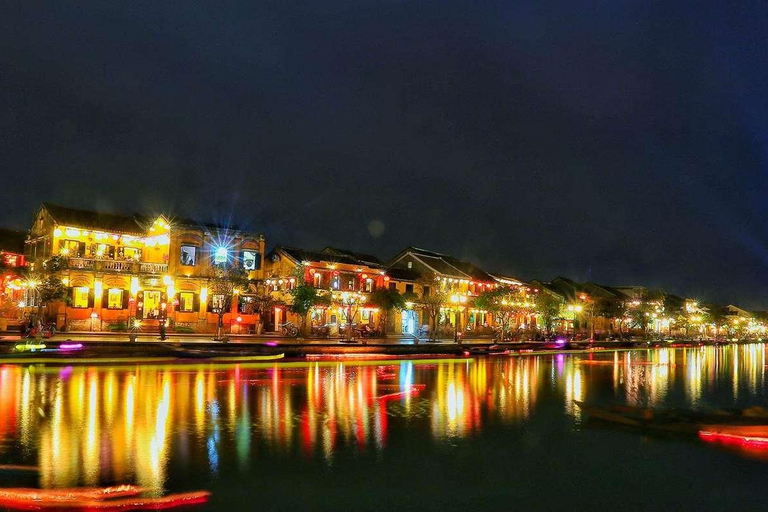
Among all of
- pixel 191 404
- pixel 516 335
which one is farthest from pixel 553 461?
pixel 516 335

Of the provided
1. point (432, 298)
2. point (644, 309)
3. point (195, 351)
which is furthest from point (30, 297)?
point (644, 309)

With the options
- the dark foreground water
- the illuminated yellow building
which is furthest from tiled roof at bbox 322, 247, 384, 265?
the dark foreground water

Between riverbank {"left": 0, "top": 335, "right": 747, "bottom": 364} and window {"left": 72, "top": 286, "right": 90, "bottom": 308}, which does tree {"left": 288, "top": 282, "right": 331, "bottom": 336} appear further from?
window {"left": 72, "top": 286, "right": 90, "bottom": 308}

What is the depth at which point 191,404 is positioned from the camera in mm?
22062

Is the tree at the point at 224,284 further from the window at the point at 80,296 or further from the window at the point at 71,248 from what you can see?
the window at the point at 71,248

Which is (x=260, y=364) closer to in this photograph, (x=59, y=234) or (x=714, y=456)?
(x=59, y=234)

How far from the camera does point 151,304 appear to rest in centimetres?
5000

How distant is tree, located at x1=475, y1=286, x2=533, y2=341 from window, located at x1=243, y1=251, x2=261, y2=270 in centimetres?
2781

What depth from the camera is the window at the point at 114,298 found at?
157 feet

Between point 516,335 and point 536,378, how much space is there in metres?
43.4

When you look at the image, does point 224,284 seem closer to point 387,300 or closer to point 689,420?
point 387,300

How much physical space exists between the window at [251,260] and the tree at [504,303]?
2781 cm

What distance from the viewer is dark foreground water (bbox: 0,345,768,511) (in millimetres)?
12914

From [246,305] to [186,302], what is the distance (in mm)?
5569
